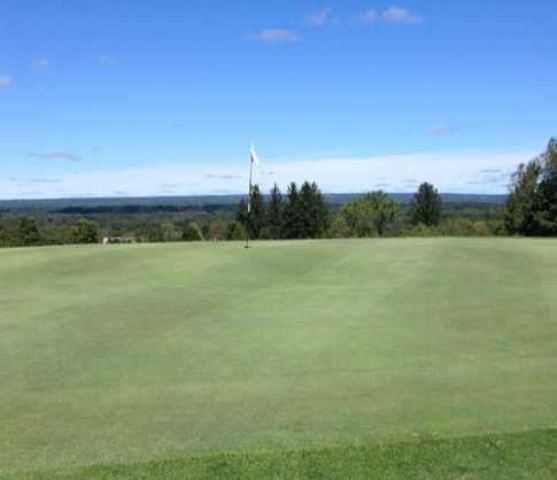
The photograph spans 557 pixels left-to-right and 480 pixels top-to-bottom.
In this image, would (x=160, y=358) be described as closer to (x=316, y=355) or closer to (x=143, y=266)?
(x=316, y=355)

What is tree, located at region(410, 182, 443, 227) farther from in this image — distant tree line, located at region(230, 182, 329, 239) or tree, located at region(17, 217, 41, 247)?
tree, located at region(17, 217, 41, 247)

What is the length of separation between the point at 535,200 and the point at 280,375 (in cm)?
6644

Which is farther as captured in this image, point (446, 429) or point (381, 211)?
point (381, 211)

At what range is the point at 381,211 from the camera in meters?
131

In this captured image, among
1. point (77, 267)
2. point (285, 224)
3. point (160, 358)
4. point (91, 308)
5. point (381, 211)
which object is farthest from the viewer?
point (381, 211)

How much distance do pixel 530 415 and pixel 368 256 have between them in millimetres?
12476

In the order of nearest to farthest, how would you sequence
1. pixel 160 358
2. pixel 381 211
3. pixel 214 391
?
1. pixel 214 391
2. pixel 160 358
3. pixel 381 211

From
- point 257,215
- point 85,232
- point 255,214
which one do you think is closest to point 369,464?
point 257,215

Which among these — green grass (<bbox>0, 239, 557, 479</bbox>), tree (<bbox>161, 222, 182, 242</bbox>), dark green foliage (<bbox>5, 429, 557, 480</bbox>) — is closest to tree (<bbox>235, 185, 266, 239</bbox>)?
tree (<bbox>161, 222, 182, 242</bbox>)

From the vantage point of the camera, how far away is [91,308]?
12.4 meters

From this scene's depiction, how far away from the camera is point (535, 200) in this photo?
70.4 m

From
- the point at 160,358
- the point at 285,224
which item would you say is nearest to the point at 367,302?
the point at 160,358

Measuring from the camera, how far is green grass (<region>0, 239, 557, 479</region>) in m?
5.73

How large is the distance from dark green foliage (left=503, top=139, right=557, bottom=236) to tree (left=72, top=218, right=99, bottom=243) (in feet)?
179
